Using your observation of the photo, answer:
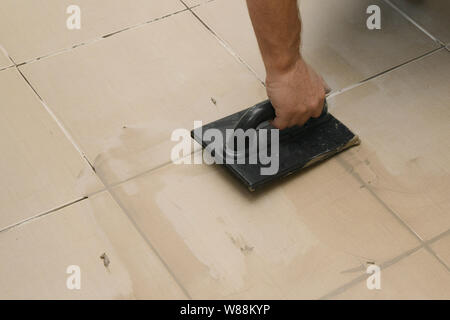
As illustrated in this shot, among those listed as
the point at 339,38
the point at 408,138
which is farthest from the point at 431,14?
the point at 408,138

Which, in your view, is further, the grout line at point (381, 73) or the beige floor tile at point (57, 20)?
the beige floor tile at point (57, 20)

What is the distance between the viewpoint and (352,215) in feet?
5.59

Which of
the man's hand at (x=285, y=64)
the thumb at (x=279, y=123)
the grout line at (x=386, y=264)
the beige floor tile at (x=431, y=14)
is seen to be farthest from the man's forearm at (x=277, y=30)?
the beige floor tile at (x=431, y=14)

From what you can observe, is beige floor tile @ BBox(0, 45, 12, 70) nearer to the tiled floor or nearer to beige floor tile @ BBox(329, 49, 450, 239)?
the tiled floor

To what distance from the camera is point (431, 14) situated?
7.66 ft

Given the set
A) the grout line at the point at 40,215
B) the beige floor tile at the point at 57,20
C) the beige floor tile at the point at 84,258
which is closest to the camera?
the beige floor tile at the point at 84,258

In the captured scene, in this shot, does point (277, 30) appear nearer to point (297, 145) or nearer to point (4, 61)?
point (297, 145)

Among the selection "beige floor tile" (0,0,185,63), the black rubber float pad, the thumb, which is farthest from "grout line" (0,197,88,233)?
"beige floor tile" (0,0,185,63)

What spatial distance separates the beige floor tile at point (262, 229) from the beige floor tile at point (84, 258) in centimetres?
5

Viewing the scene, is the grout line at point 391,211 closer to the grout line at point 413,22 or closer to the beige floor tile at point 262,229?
the beige floor tile at point 262,229

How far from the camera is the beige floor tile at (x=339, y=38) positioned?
2.12 metres

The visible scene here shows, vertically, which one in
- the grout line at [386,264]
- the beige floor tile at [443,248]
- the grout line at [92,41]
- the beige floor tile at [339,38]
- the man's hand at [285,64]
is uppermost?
the man's hand at [285,64]

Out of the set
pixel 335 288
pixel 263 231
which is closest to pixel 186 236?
pixel 263 231

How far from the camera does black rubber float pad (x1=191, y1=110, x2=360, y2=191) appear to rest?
172 cm
